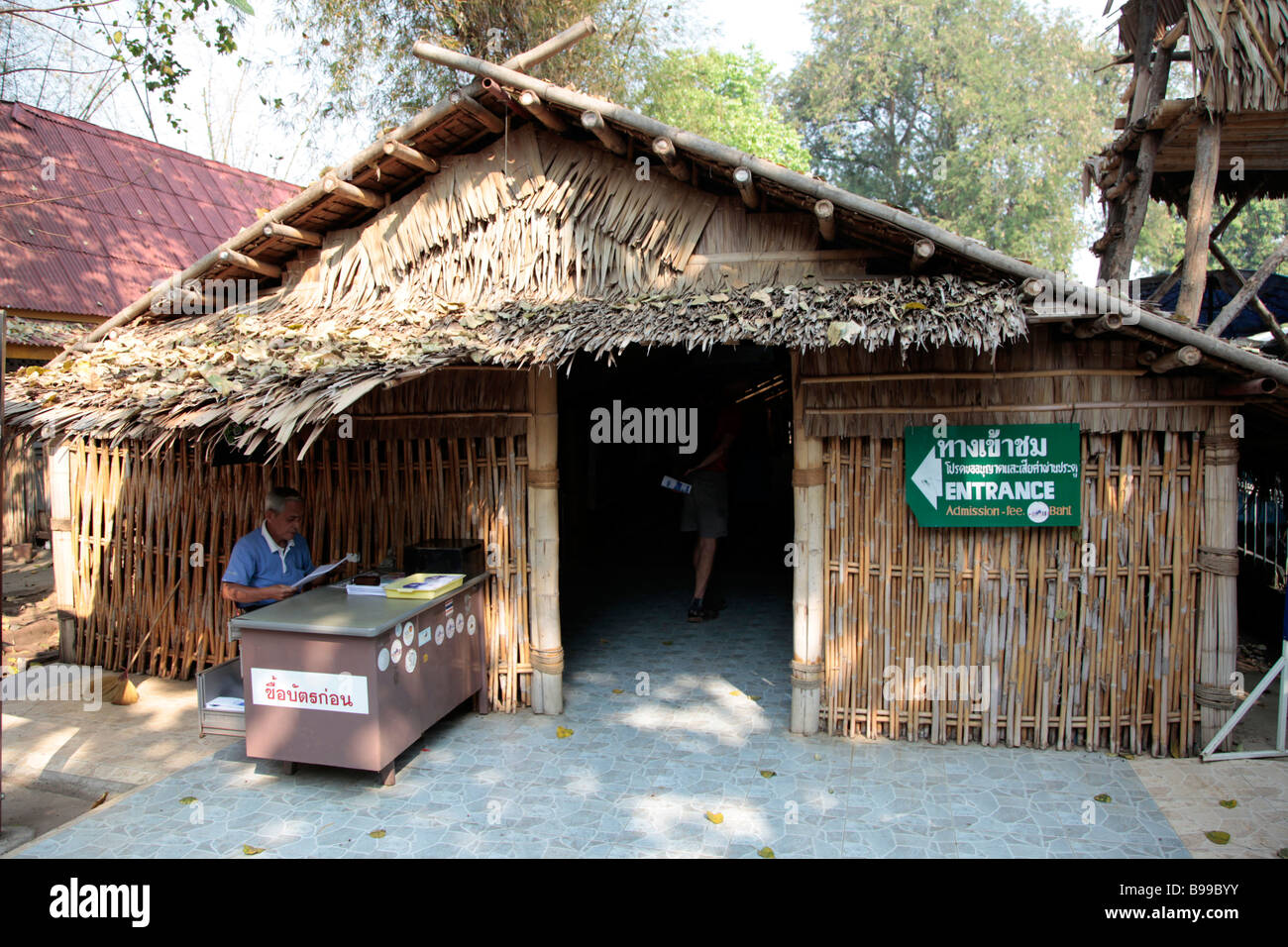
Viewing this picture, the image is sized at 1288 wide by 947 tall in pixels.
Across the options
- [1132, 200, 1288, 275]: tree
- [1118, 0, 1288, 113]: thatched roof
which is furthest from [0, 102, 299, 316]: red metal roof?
[1132, 200, 1288, 275]: tree

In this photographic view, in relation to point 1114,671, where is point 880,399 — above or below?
above

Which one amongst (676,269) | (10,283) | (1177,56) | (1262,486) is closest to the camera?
(676,269)

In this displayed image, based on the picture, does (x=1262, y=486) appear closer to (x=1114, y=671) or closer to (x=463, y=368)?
(x=1114, y=671)

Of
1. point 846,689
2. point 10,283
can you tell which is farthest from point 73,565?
point 846,689

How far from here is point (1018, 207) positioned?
28.0 meters

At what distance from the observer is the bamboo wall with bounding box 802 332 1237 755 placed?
211 inches

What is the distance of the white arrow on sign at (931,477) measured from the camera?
548cm

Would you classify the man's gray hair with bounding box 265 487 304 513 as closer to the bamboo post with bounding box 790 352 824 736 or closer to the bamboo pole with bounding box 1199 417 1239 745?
the bamboo post with bounding box 790 352 824 736

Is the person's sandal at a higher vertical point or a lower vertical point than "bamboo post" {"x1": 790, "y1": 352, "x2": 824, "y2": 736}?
lower

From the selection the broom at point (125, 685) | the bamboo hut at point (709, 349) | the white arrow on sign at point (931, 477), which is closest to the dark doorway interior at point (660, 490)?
the bamboo hut at point (709, 349)

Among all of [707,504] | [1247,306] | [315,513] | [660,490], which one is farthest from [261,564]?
[1247,306]

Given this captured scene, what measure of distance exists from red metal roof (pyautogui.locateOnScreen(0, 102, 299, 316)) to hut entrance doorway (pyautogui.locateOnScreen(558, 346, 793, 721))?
616 cm

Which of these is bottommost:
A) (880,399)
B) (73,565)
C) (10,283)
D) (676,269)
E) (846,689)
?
(846,689)
